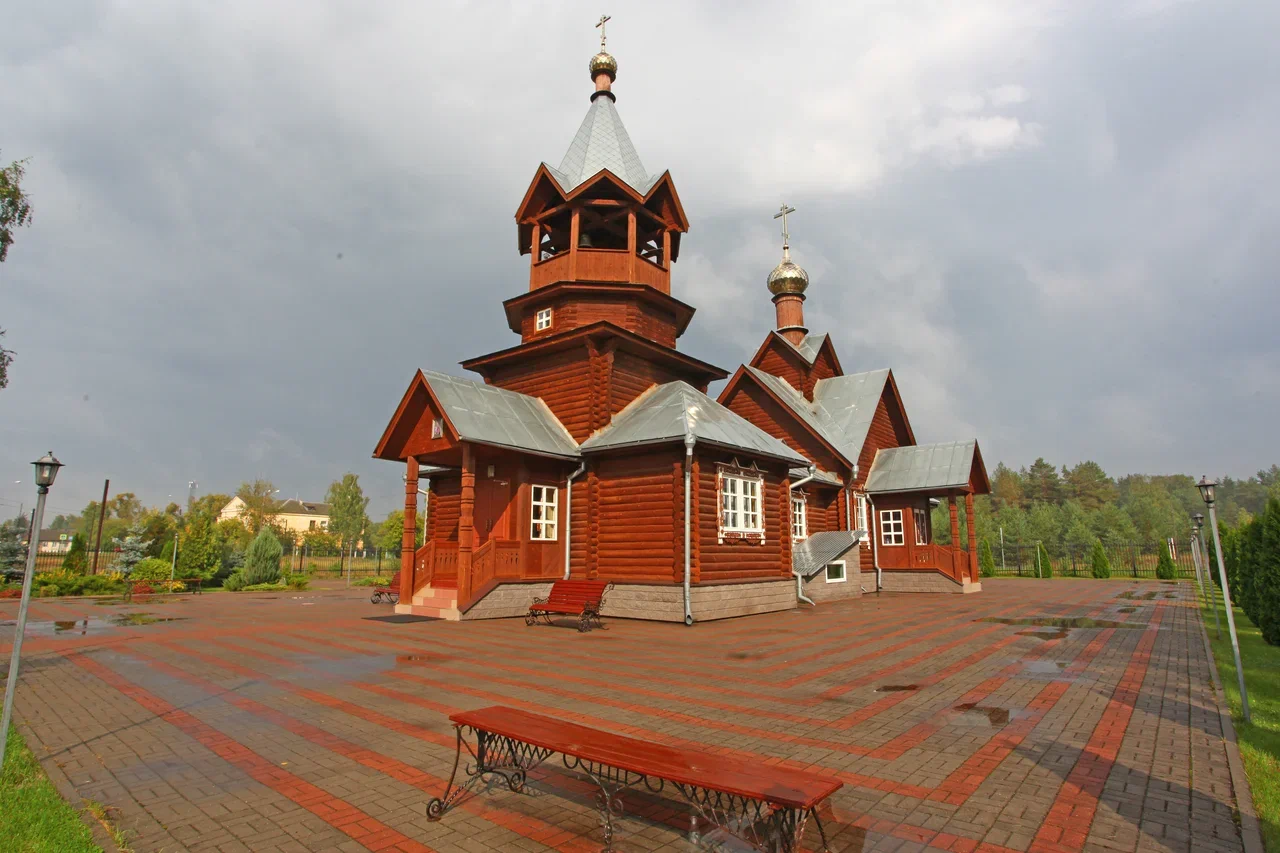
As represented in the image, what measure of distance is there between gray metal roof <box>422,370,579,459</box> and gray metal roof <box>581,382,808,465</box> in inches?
38.6

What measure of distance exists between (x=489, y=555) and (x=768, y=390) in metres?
13.3

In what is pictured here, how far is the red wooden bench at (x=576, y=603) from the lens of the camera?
45.4ft

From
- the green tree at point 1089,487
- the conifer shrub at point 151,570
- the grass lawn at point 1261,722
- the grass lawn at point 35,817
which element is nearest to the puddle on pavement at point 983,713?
the grass lawn at point 1261,722

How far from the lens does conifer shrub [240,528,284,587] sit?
31.0 m

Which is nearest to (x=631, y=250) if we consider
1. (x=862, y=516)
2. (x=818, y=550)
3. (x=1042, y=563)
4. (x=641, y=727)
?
(x=818, y=550)

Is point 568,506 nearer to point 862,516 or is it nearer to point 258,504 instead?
point 862,516

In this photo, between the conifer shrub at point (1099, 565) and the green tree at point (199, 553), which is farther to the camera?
the conifer shrub at point (1099, 565)

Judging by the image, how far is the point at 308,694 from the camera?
7.95m

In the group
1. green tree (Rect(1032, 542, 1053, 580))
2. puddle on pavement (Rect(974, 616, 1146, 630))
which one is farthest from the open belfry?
green tree (Rect(1032, 542, 1053, 580))

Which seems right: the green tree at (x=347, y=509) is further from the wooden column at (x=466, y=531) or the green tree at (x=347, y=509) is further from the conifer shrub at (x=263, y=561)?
the wooden column at (x=466, y=531)

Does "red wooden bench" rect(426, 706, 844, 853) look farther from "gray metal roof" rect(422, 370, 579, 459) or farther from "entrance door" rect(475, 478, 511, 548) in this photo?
"entrance door" rect(475, 478, 511, 548)

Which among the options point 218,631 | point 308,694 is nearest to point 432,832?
point 308,694

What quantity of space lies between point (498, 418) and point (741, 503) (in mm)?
6618

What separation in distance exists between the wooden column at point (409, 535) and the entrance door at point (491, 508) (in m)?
1.61
